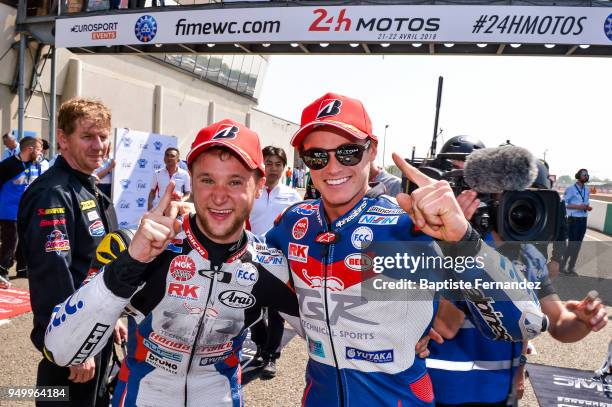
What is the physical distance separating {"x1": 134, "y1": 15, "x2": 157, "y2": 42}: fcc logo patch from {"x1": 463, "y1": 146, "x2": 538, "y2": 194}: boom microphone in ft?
35.1

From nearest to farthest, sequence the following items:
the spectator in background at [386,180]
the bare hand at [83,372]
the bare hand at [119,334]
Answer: the bare hand at [83,372], the bare hand at [119,334], the spectator in background at [386,180]

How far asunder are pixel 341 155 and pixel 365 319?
25.8 inches

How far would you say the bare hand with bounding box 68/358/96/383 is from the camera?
7.23 ft

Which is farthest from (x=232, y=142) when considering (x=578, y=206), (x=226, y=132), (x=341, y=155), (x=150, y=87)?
(x=150, y=87)

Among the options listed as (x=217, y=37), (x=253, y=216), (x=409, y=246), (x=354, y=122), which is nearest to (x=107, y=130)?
(x=354, y=122)

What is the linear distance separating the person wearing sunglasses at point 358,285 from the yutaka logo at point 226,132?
0.88ft

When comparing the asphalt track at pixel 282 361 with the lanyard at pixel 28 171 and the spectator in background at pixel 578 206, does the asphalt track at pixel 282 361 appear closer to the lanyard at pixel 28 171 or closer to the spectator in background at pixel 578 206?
the lanyard at pixel 28 171

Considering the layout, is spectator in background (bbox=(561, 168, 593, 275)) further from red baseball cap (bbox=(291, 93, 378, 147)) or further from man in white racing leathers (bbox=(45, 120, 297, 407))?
man in white racing leathers (bbox=(45, 120, 297, 407))

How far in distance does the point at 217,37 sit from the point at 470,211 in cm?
988

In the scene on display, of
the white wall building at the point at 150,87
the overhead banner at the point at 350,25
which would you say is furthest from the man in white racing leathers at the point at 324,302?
the white wall building at the point at 150,87

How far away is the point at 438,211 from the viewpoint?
143 centimetres

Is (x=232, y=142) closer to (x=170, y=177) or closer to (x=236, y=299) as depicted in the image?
(x=236, y=299)

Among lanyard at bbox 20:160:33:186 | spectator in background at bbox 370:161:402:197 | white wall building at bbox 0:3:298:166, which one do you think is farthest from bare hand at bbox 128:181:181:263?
white wall building at bbox 0:3:298:166

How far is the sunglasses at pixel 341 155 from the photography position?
1796 millimetres
